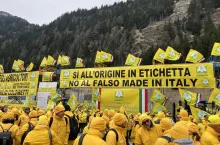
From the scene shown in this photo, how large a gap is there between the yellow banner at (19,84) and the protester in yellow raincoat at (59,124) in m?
11.1

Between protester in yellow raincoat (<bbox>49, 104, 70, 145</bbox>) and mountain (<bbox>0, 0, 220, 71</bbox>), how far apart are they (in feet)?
129

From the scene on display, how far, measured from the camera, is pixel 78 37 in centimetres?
9806

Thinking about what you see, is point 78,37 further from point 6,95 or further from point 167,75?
point 167,75

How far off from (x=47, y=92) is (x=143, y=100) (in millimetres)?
7259

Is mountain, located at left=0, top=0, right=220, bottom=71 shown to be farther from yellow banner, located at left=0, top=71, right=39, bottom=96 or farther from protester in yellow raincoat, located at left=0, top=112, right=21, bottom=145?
protester in yellow raincoat, located at left=0, top=112, right=21, bottom=145

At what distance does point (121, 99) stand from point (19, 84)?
8876 mm

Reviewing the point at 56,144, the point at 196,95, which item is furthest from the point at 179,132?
the point at 196,95

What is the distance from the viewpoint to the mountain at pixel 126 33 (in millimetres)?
66050

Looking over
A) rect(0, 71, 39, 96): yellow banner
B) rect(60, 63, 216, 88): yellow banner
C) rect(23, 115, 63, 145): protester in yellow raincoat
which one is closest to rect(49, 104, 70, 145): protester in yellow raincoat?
rect(23, 115, 63, 145): protester in yellow raincoat

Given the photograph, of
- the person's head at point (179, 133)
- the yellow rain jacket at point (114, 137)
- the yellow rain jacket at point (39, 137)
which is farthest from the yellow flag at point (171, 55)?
the yellow rain jacket at point (39, 137)

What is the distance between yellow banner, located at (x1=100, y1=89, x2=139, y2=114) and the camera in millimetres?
10773

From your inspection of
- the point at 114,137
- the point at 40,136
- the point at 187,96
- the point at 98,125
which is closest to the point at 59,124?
the point at 40,136

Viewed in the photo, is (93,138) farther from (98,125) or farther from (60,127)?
(60,127)

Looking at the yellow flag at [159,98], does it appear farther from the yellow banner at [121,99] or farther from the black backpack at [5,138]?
the black backpack at [5,138]
